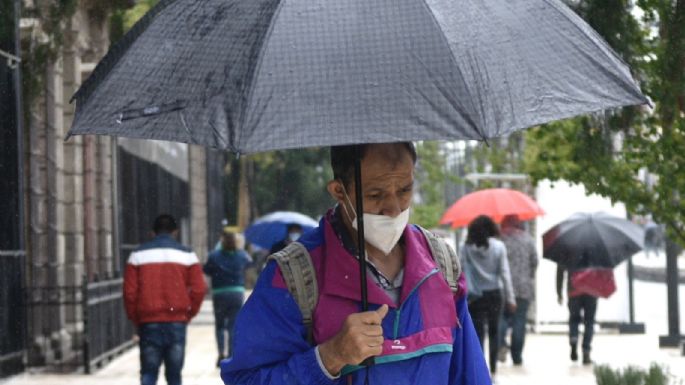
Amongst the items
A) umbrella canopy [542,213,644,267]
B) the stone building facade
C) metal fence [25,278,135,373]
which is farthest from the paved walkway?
umbrella canopy [542,213,644,267]

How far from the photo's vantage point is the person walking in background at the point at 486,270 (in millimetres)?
13727

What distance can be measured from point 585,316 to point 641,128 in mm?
7751

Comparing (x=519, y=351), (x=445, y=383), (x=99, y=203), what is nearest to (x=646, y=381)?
(x=445, y=383)

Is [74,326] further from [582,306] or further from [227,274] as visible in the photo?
[582,306]

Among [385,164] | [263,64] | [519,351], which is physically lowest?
[519,351]

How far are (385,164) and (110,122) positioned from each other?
77 cm

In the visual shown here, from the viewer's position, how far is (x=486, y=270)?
13.7 meters

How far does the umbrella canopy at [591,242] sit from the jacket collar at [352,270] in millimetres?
12881

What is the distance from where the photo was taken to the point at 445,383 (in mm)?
3580

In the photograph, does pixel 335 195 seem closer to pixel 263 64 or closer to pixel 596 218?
pixel 263 64

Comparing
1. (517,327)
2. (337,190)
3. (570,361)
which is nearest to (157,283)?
(517,327)

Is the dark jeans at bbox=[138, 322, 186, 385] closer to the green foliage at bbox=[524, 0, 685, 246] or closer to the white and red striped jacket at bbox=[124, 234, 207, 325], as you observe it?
the white and red striped jacket at bbox=[124, 234, 207, 325]

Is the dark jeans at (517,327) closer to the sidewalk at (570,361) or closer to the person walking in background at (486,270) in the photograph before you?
the sidewalk at (570,361)

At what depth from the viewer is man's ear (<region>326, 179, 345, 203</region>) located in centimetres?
370
